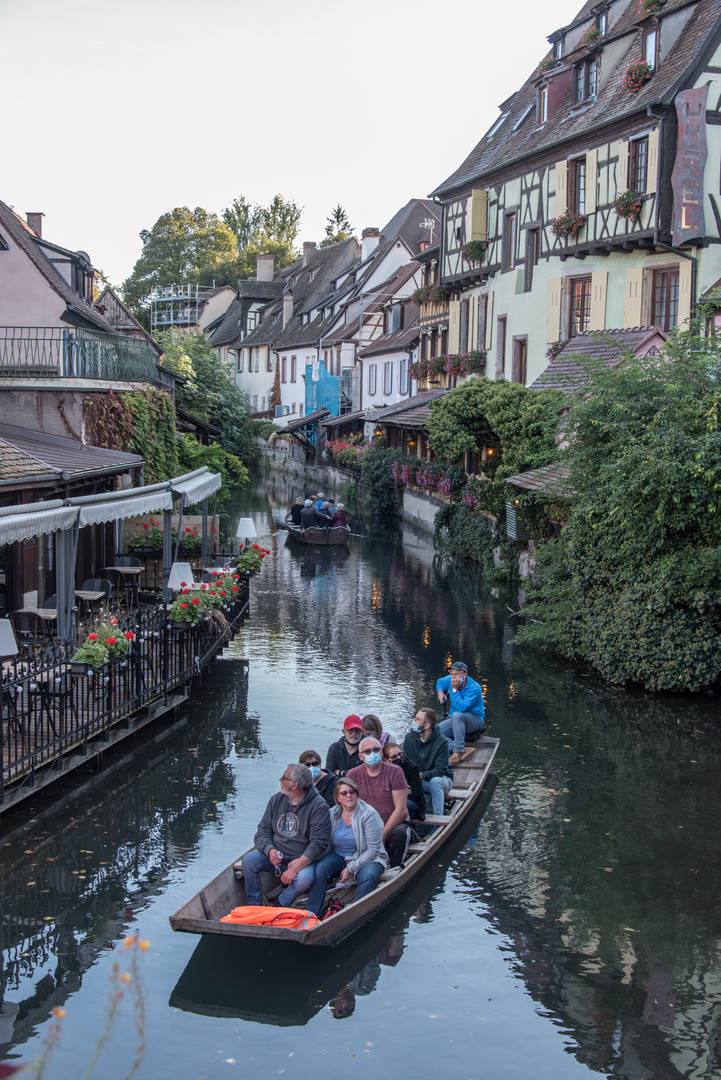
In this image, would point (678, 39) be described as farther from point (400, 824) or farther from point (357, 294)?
point (357, 294)

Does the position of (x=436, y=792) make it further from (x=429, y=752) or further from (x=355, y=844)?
(x=355, y=844)

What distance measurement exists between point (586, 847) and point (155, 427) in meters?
15.3

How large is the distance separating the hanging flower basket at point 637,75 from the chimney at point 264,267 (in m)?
59.7

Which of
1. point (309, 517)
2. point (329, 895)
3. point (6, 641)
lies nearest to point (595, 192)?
point (309, 517)

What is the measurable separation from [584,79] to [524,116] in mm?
4740

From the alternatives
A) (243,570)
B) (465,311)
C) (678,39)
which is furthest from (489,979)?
(465,311)

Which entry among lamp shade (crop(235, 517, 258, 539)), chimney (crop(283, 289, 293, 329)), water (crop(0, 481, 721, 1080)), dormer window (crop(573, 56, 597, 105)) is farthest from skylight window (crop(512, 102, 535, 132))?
chimney (crop(283, 289, 293, 329))

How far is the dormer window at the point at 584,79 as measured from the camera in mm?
28438

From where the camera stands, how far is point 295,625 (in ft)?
70.9

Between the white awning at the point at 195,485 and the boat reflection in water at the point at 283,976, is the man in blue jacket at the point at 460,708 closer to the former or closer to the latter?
the boat reflection in water at the point at 283,976

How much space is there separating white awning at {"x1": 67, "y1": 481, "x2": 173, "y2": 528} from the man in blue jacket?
4.85 m

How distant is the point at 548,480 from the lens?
808 inches

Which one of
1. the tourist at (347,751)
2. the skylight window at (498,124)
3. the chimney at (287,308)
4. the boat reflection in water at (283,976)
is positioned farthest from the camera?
the chimney at (287,308)

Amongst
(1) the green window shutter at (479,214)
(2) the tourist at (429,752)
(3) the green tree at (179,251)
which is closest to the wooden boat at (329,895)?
(2) the tourist at (429,752)
